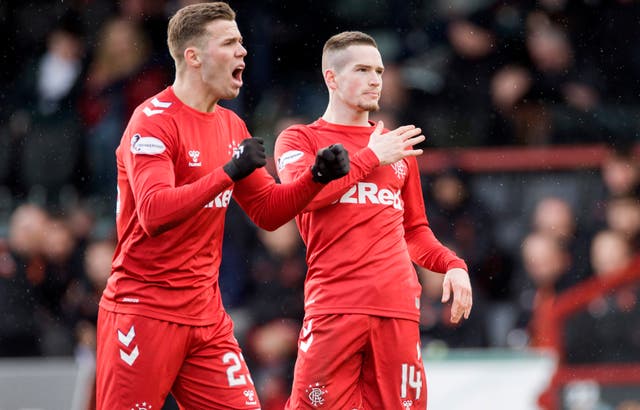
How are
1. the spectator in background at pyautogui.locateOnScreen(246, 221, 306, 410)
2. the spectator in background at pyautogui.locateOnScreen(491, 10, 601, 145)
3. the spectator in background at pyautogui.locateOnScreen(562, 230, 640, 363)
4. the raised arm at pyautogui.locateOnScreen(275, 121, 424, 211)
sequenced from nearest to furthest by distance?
1. the raised arm at pyautogui.locateOnScreen(275, 121, 424, 211)
2. the spectator in background at pyautogui.locateOnScreen(562, 230, 640, 363)
3. the spectator in background at pyautogui.locateOnScreen(246, 221, 306, 410)
4. the spectator in background at pyautogui.locateOnScreen(491, 10, 601, 145)

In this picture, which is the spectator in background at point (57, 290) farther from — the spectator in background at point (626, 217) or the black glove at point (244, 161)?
the black glove at point (244, 161)

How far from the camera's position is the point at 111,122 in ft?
32.4

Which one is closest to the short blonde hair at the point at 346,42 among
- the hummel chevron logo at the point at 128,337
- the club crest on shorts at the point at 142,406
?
the hummel chevron logo at the point at 128,337

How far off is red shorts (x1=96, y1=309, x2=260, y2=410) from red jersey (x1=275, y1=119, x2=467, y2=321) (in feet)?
1.61

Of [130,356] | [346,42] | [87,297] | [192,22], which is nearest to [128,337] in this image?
[130,356]

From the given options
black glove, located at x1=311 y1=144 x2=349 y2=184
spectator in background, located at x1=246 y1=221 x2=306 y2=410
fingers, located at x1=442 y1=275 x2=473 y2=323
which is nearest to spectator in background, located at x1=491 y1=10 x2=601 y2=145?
spectator in background, located at x1=246 y1=221 x2=306 y2=410

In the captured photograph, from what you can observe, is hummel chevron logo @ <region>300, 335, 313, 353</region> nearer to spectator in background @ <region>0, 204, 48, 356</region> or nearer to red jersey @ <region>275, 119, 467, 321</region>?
red jersey @ <region>275, 119, 467, 321</region>

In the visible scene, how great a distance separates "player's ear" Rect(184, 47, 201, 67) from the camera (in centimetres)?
515

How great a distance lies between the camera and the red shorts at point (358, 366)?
521 cm

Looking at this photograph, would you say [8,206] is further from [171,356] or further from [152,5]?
[171,356]

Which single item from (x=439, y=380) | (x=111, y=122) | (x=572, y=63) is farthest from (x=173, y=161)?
(x=572, y=63)

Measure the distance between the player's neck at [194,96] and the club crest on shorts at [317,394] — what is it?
130cm

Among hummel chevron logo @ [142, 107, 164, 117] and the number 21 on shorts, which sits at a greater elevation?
hummel chevron logo @ [142, 107, 164, 117]

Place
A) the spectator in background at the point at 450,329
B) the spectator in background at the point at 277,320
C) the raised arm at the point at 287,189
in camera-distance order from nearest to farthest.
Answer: the raised arm at the point at 287,189 < the spectator in background at the point at 450,329 < the spectator in background at the point at 277,320
